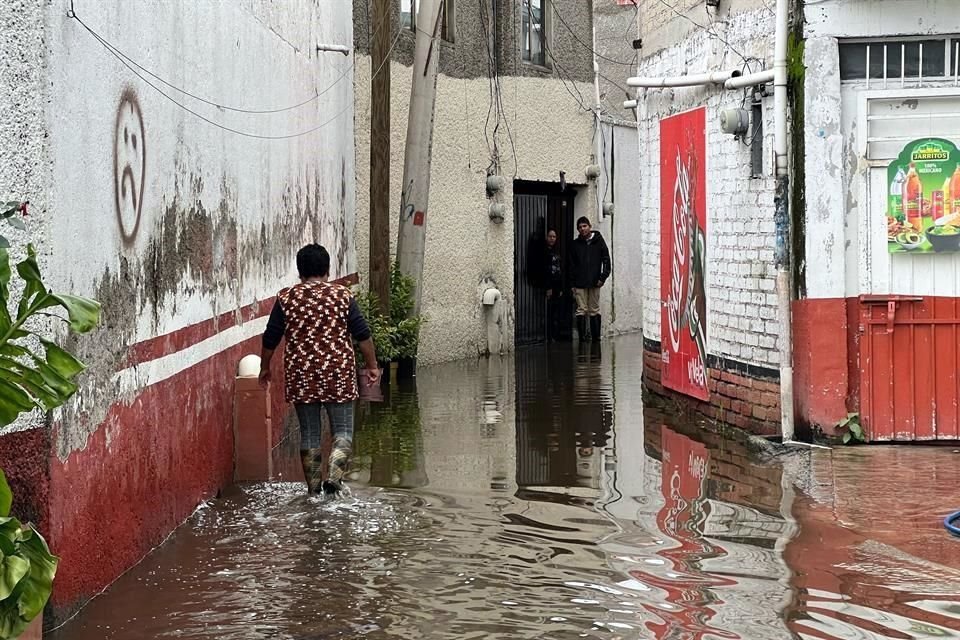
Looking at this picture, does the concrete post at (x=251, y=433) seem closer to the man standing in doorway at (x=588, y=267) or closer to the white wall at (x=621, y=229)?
the man standing in doorway at (x=588, y=267)

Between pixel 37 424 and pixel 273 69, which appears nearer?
pixel 37 424

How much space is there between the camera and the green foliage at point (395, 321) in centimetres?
1647

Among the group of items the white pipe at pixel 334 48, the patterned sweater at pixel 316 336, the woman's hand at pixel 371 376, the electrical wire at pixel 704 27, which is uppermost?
the white pipe at pixel 334 48

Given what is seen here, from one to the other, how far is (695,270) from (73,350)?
7.71 m

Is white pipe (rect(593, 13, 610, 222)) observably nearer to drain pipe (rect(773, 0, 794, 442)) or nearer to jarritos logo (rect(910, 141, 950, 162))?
drain pipe (rect(773, 0, 794, 442))

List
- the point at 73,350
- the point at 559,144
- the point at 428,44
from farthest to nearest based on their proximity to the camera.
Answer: the point at 559,144, the point at 428,44, the point at 73,350

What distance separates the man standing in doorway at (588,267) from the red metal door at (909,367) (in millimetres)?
11065

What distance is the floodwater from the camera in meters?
6.17

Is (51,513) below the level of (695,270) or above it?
below

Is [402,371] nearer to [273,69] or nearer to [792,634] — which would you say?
[273,69]

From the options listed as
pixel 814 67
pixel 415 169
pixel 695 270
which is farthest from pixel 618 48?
pixel 814 67

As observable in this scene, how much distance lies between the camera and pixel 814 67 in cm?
1039

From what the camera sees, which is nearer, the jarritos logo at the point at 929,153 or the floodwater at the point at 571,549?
the floodwater at the point at 571,549

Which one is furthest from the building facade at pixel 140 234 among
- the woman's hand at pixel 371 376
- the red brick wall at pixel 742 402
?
the red brick wall at pixel 742 402
